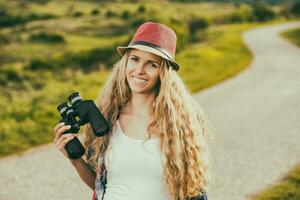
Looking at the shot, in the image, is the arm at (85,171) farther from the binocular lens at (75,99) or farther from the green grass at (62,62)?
the green grass at (62,62)

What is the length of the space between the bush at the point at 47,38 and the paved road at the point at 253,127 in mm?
12060

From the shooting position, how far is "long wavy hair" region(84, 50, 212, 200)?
10.2 ft

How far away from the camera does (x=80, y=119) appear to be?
3010 millimetres

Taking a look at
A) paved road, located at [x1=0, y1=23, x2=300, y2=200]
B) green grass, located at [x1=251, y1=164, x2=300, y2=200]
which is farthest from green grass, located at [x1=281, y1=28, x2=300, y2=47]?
green grass, located at [x1=251, y1=164, x2=300, y2=200]

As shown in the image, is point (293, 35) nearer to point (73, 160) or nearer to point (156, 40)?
point (156, 40)

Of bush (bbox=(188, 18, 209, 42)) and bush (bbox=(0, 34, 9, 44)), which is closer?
bush (bbox=(0, 34, 9, 44))

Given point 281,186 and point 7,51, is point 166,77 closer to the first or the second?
point 281,186

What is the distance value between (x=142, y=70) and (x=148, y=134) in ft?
1.19

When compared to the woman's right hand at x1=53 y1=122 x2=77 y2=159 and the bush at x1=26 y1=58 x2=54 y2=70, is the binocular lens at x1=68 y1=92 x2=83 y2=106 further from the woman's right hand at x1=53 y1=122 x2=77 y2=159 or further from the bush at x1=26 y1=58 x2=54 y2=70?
the bush at x1=26 y1=58 x2=54 y2=70

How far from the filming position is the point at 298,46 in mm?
27188

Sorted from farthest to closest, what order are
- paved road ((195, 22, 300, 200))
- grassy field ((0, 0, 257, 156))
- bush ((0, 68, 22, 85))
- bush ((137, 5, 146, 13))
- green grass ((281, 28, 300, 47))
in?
bush ((137, 5, 146, 13)) → green grass ((281, 28, 300, 47)) → bush ((0, 68, 22, 85)) → grassy field ((0, 0, 257, 156)) → paved road ((195, 22, 300, 200))

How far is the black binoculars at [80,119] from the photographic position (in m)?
2.95

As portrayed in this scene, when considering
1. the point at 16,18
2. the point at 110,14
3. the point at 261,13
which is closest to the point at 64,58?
the point at 16,18

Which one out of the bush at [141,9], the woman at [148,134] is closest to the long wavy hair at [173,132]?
the woman at [148,134]
